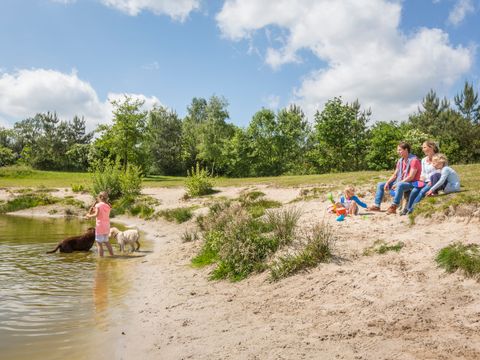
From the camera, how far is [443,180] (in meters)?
10.5

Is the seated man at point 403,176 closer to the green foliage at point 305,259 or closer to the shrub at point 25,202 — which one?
the green foliage at point 305,259

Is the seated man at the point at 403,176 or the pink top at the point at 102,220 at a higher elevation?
the seated man at the point at 403,176

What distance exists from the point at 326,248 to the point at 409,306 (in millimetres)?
2341

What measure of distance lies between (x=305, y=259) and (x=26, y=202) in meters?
24.0

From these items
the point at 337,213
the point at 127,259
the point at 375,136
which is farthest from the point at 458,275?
the point at 375,136

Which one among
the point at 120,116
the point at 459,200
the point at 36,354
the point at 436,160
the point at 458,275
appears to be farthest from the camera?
the point at 120,116

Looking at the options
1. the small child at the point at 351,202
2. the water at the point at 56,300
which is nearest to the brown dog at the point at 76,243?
the water at the point at 56,300

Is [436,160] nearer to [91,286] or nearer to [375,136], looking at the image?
[91,286]

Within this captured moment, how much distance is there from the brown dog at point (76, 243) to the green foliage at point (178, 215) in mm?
5397

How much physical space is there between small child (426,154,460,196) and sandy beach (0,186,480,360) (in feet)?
6.45

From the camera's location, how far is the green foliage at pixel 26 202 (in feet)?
84.1

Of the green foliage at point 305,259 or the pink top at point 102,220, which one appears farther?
the pink top at point 102,220

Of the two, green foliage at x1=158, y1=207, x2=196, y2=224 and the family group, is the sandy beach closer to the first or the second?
the family group

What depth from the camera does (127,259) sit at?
11.1 meters
